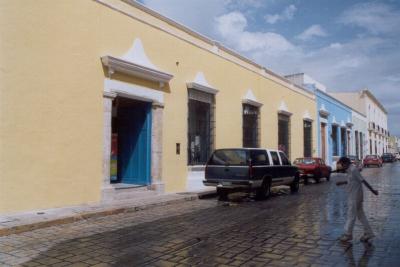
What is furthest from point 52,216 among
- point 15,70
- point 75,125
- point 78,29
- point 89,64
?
point 78,29

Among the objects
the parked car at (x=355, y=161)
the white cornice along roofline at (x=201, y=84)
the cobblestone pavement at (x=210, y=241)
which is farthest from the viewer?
the white cornice along roofline at (x=201, y=84)

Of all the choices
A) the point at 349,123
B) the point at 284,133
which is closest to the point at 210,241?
the point at 284,133

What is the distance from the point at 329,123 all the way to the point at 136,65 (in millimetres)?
A: 25687

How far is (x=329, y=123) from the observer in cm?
3359

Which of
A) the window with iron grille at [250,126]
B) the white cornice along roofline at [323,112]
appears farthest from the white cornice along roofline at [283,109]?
the white cornice along roofline at [323,112]

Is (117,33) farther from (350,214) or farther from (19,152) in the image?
(350,214)

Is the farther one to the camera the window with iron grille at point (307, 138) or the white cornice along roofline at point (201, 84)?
the window with iron grille at point (307, 138)

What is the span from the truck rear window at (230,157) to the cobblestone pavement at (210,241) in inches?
102

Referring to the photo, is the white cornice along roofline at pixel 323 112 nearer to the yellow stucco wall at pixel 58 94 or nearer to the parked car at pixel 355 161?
the parked car at pixel 355 161

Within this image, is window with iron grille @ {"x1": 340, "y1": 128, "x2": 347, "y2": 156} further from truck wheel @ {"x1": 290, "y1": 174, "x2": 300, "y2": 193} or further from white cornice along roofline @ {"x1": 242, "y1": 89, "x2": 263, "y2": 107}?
truck wheel @ {"x1": 290, "y1": 174, "x2": 300, "y2": 193}

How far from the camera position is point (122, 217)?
30.5 ft

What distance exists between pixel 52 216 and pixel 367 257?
255 inches

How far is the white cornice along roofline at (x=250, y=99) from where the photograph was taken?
1859cm

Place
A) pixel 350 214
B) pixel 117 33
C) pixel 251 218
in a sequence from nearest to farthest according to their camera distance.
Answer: pixel 350 214
pixel 251 218
pixel 117 33
